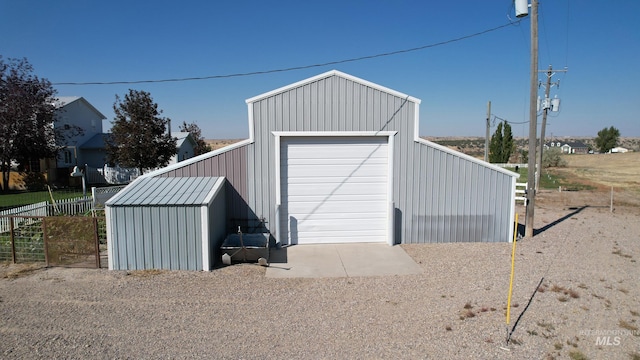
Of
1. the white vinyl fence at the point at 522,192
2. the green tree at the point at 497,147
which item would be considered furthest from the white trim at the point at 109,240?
the green tree at the point at 497,147

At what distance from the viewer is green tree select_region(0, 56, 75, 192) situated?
20281mm

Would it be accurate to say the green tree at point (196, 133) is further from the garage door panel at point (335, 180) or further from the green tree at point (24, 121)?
the garage door panel at point (335, 180)

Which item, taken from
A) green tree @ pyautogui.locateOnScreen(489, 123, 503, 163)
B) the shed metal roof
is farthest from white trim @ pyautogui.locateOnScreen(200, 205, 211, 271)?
green tree @ pyautogui.locateOnScreen(489, 123, 503, 163)

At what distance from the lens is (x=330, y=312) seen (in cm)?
574

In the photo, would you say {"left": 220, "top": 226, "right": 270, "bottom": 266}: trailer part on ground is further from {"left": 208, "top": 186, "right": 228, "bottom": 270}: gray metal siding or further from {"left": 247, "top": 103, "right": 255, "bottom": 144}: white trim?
{"left": 247, "top": 103, "right": 255, "bottom": 144}: white trim

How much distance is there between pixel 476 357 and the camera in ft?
14.7

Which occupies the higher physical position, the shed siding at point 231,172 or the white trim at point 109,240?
the shed siding at point 231,172

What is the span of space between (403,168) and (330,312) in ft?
16.6

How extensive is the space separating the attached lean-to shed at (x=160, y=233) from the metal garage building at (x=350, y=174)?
6.31 ft

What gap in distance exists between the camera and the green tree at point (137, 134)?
22094mm

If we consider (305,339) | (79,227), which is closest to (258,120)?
(79,227)

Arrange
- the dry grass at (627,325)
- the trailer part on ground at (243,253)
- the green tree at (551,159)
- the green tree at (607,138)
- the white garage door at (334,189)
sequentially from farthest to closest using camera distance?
the green tree at (607,138) < the green tree at (551,159) < the white garage door at (334,189) < the trailer part on ground at (243,253) < the dry grass at (627,325)

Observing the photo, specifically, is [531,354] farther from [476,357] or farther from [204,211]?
[204,211]

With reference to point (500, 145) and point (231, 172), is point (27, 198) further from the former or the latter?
point (500, 145)
